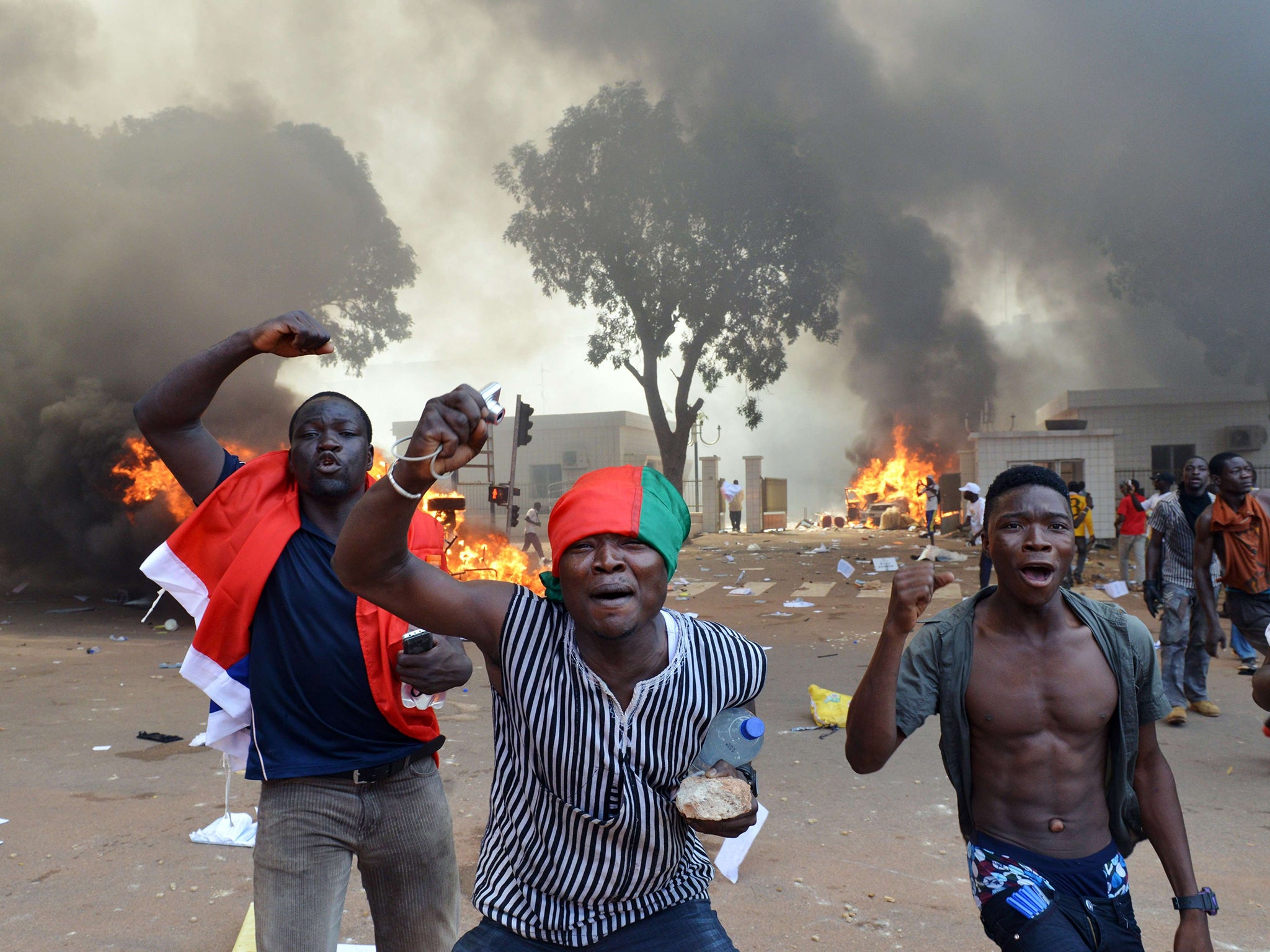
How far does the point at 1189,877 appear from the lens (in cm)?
212

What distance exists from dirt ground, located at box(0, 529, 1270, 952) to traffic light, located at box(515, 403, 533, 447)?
5.09 meters

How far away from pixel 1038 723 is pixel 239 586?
1.95 metres

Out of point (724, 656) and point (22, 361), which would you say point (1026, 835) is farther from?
point (22, 361)

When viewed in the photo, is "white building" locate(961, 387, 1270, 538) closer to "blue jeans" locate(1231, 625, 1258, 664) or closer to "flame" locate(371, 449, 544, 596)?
"flame" locate(371, 449, 544, 596)

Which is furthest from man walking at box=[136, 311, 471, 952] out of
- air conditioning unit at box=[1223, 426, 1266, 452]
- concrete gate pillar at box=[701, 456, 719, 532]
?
air conditioning unit at box=[1223, 426, 1266, 452]

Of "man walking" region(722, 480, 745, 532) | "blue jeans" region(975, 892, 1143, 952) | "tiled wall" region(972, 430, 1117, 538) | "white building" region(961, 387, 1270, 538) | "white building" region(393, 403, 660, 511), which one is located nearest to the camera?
"blue jeans" region(975, 892, 1143, 952)

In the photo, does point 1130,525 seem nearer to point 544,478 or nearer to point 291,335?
point 291,335

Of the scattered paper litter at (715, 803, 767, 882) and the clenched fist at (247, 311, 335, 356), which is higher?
the clenched fist at (247, 311, 335, 356)

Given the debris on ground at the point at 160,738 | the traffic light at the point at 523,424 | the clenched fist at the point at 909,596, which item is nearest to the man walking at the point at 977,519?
the traffic light at the point at 523,424

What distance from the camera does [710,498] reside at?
28828 mm

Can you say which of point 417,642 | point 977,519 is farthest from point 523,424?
point 417,642

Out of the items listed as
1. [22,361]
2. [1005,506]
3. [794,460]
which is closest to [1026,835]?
[1005,506]

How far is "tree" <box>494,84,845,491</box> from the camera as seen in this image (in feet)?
70.7

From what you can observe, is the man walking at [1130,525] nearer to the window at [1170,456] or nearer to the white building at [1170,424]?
the white building at [1170,424]
